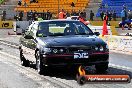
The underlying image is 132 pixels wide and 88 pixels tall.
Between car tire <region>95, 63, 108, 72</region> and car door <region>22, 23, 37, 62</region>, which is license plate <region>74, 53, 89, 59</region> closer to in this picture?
car tire <region>95, 63, 108, 72</region>

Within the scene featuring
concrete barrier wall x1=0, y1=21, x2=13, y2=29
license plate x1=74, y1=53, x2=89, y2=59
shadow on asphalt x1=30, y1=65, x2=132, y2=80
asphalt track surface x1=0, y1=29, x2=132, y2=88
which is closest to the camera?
asphalt track surface x1=0, y1=29, x2=132, y2=88

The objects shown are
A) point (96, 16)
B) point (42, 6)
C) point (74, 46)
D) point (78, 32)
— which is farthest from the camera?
point (42, 6)

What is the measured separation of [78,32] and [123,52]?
316 inches

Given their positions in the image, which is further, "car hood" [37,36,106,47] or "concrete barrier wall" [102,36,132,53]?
"concrete barrier wall" [102,36,132,53]

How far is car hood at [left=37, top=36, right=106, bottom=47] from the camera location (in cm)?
1060

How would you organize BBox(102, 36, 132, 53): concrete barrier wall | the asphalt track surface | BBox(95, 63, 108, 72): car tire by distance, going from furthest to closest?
BBox(102, 36, 132, 53): concrete barrier wall
BBox(95, 63, 108, 72): car tire
the asphalt track surface

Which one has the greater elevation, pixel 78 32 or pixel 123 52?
pixel 78 32

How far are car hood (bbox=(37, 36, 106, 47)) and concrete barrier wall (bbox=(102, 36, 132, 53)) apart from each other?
8449 mm

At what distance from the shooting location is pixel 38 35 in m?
12.0

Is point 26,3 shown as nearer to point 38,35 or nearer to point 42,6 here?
point 42,6

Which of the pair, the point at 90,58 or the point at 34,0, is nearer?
the point at 90,58

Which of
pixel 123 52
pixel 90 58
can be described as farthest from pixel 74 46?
pixel 123 52

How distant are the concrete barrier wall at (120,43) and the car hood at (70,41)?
27.7 feet

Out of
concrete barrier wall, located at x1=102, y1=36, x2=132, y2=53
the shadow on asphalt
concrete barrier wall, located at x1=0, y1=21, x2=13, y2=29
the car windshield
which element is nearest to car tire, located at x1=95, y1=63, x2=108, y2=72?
the shadow on asphalt
